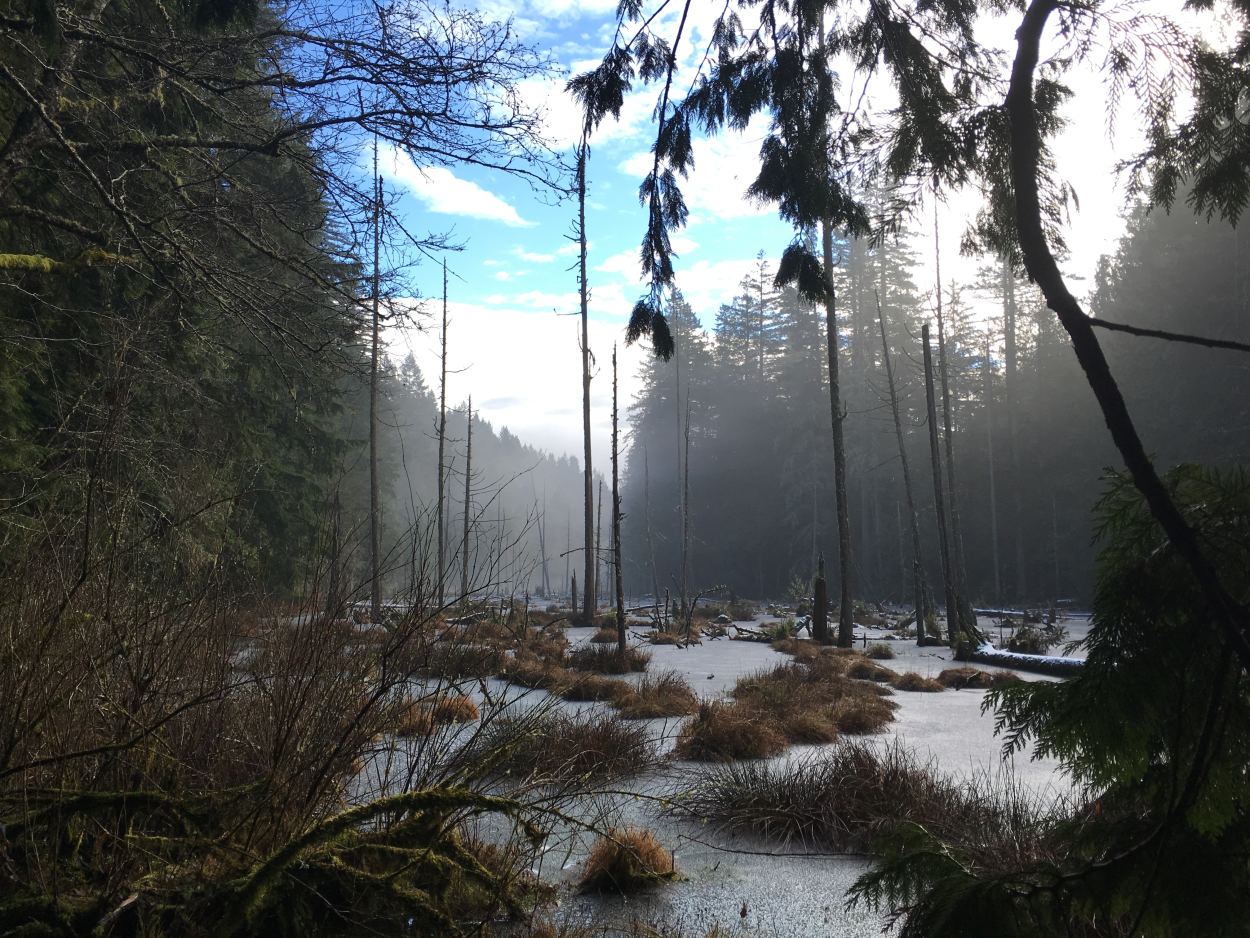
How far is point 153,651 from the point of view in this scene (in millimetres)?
2373

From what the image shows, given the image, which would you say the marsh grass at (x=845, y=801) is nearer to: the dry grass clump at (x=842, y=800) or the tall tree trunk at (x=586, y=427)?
the dry grass clump at (x=842, y=800)

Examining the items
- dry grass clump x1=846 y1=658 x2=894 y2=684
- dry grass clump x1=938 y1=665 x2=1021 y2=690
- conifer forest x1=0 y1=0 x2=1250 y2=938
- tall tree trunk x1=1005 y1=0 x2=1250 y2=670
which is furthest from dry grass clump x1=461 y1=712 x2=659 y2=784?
dry grass clump x1=938 y1=665 x2=1021 y2=690

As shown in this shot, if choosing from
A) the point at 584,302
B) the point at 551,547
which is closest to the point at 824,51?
the point at 584,302

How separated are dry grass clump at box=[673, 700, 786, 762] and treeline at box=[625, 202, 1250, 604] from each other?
670 inches

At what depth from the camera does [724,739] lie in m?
6.28

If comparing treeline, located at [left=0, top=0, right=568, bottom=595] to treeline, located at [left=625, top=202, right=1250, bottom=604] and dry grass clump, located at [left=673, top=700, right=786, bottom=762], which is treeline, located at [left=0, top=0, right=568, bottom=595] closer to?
dry grass clump, located at [left=673, top=700, right=786, bottom=762]

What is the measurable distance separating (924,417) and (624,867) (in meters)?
39.7

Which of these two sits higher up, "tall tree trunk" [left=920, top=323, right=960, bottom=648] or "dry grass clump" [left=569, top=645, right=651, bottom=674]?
"tall tree trunk" [left=920, top=323, right=960, bottom=648]

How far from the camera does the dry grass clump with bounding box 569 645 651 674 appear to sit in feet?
37.3

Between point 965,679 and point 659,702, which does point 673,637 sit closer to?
point 965,679

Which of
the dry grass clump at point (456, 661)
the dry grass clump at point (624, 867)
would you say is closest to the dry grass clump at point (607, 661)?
the dry grass clump at point (624, 867)

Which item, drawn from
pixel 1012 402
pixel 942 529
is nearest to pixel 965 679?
pixel 942 529

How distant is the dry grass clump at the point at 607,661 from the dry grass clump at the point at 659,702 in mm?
2607

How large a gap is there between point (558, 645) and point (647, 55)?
36.4 feet
